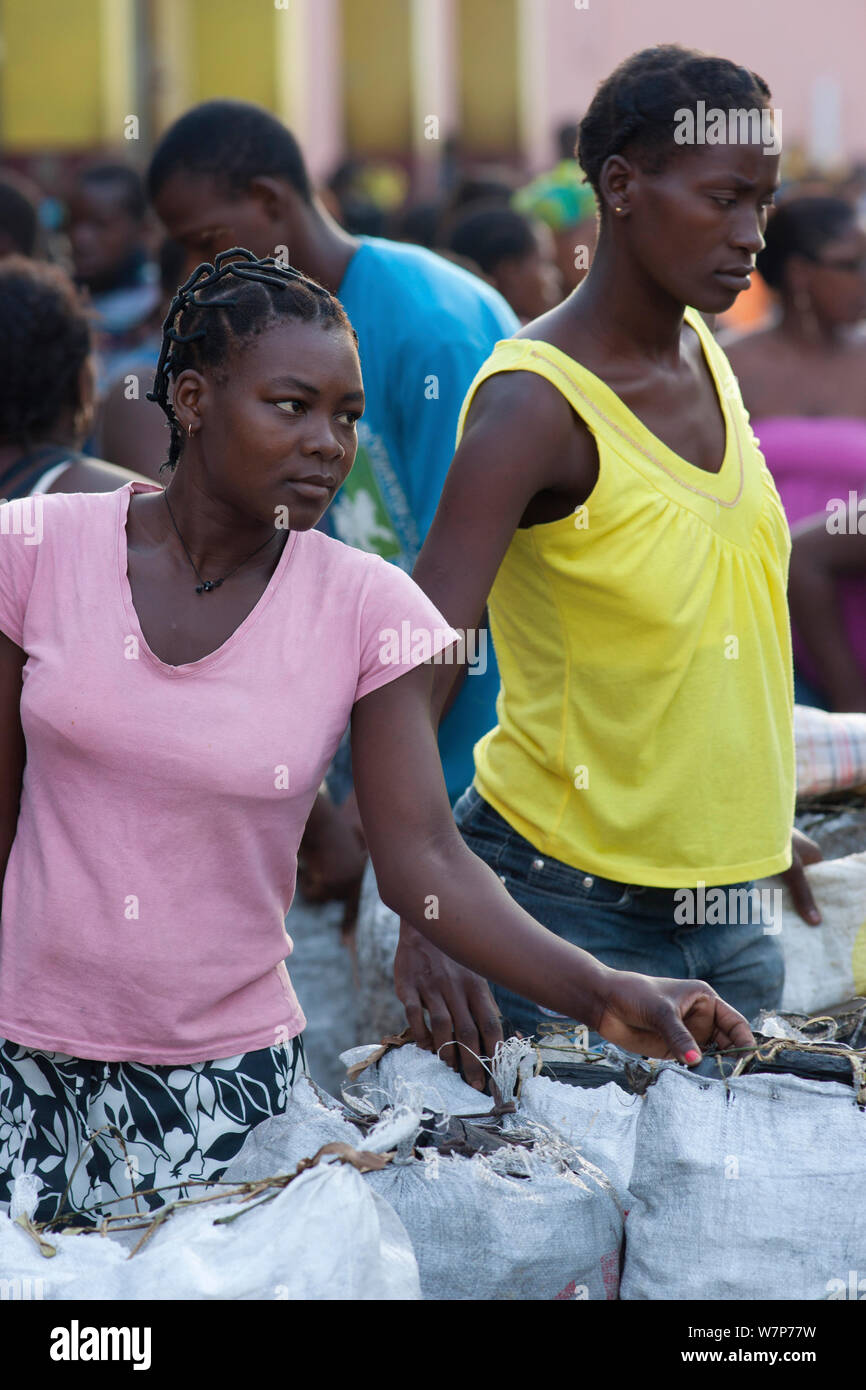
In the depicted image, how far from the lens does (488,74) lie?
22609 mm

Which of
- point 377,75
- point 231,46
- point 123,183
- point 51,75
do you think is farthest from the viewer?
point 377,75

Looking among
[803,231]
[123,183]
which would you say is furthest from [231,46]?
[803,231]

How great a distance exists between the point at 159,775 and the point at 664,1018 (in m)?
0.60

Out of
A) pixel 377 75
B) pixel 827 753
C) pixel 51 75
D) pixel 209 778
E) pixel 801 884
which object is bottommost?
pixel 801 884

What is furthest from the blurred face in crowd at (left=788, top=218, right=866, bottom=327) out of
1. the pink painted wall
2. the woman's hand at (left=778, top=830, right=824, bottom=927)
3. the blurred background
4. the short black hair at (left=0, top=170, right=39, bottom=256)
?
the pink painted wall

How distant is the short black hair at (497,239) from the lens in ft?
20.5

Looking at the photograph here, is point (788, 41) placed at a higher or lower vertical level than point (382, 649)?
higher

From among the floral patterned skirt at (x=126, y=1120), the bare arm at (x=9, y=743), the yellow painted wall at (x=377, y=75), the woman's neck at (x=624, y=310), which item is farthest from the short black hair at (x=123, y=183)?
the yellow painted wall at (x=377, y=75)

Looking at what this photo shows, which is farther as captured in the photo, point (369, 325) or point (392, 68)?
point (392, 68)

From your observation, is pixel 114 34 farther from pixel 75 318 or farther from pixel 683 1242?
pixel 683 1242

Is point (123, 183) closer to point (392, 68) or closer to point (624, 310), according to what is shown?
point (624, 310)

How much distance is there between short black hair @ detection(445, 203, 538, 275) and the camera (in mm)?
6258

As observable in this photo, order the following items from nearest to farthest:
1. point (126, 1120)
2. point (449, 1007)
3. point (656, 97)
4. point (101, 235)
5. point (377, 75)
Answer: point (126, 1120) → point (449, 1007) → point (656, 97) → point (101, 235) → point (377, 75)

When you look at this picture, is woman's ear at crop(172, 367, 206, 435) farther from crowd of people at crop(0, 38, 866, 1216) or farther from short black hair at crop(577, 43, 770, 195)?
short black hair at crop(577, 43, 770, 195)
